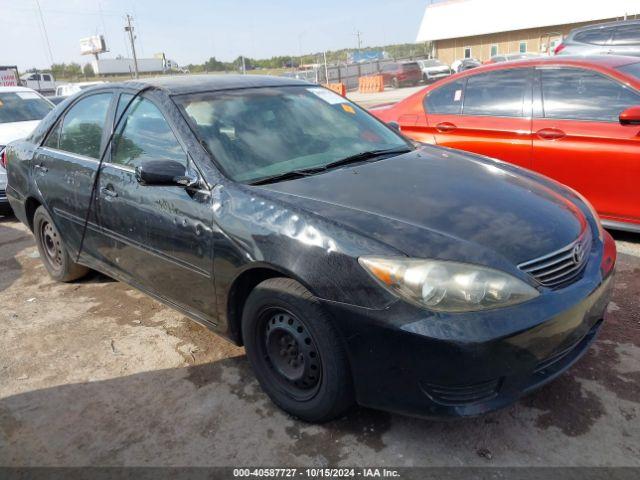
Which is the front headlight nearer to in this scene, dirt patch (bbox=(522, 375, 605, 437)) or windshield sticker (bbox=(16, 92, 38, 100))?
dirt patch (bbox=(522, 375, 605, 437))

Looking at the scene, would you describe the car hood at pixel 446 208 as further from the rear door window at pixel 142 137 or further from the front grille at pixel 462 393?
the rear door window at pixel 142 137

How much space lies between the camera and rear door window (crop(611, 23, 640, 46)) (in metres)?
9.23

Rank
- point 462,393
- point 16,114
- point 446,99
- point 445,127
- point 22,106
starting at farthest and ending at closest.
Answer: point 22,106, point 16,114, point 446,99, point 445,127, point 462,393

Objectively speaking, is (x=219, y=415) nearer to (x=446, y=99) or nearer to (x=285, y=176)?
(x=285, y=176)

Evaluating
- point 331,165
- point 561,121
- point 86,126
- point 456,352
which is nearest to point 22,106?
point 86,126

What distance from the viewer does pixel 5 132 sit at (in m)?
7.22

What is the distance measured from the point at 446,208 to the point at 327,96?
158 cm

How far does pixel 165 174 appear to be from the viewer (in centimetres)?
266

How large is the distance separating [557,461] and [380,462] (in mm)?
705

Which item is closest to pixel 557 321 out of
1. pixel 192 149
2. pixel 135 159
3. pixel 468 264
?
pixel 468 264

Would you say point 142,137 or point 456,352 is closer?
point 456,352

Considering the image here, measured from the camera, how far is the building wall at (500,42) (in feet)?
130

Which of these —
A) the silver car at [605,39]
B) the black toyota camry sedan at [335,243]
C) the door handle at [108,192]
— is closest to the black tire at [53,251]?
the black toyota camry sedan at [335,243]

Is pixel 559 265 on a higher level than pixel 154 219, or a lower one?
lower
